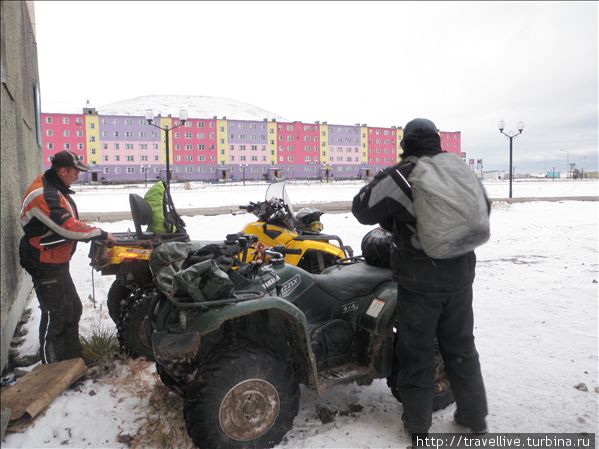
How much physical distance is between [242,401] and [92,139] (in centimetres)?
8331

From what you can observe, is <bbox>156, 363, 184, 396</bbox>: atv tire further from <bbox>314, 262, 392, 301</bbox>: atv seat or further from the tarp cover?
<bbox>314, 262, 392, 301</bbox>: atv seat

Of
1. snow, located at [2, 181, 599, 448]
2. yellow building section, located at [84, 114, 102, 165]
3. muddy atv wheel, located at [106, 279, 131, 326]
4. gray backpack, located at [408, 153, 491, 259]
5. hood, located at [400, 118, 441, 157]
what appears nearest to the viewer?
gray backpack, located at [408, 153, 491, 259]

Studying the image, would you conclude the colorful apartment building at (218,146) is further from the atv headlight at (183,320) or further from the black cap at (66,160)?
the atv headlight at (183,320)

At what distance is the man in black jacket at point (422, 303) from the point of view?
9.25 feet

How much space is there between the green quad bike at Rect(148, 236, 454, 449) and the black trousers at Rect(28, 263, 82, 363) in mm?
1146

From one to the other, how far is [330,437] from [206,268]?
1.37m

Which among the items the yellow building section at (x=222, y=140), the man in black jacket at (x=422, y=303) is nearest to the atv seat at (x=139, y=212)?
the man in black jacket at (x=422, y=303)

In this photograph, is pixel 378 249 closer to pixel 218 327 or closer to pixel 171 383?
pixel 218 327

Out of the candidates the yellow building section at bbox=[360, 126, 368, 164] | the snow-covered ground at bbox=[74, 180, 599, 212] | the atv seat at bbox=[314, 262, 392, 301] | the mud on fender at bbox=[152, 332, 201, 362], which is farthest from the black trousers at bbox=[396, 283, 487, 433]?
the yellow building section at bbox=[360, 126, 368, 164]

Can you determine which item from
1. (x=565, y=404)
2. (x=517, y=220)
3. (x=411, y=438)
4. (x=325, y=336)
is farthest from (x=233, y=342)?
(x=517, y=220)

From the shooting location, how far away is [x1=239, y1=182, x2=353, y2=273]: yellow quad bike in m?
5.42

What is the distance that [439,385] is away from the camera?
11.1ft

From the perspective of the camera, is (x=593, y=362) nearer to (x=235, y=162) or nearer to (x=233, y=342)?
(x=233, y=342)

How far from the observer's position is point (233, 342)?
2.92 meters
